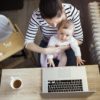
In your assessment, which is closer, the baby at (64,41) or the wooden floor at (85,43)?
the baby at (64,41)

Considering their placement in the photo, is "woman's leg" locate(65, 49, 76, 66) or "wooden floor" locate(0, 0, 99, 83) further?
"wooden floor" locate(0, 0, 99, 83)

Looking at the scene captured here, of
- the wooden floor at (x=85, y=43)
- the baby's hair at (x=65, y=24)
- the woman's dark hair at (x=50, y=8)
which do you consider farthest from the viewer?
the wooden floor at (x=85, y=43)

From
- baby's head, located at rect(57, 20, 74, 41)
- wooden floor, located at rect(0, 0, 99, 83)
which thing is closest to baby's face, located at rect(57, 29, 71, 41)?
baby's head, located at rect(57, 20, 74, 41)

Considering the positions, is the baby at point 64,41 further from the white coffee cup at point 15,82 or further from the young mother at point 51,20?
the white coffee cup at point 15,82

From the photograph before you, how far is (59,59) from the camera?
162 centimetres

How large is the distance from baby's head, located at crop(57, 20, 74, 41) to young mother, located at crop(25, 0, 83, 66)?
28 mm

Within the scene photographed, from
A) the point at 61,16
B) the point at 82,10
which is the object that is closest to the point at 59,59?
the point at 61,16

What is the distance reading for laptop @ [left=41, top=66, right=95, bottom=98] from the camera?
51.8 inches

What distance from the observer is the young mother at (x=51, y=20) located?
4.28 feet

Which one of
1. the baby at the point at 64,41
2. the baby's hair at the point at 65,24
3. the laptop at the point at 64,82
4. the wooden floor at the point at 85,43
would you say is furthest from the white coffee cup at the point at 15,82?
the wooden floor at the point at 85,43

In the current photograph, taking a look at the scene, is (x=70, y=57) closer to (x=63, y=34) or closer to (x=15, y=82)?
(x=63, y=34)

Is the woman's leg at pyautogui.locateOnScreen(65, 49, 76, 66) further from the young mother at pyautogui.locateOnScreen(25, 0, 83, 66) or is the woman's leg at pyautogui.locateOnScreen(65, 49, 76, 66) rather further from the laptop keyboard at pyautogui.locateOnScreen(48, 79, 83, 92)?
the laptop keyboard at pyautogui.locateOnScreen(48, 79, 83, 92)

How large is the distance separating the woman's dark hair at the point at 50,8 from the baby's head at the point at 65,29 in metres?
0.11

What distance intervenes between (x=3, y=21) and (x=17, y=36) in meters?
0.15
